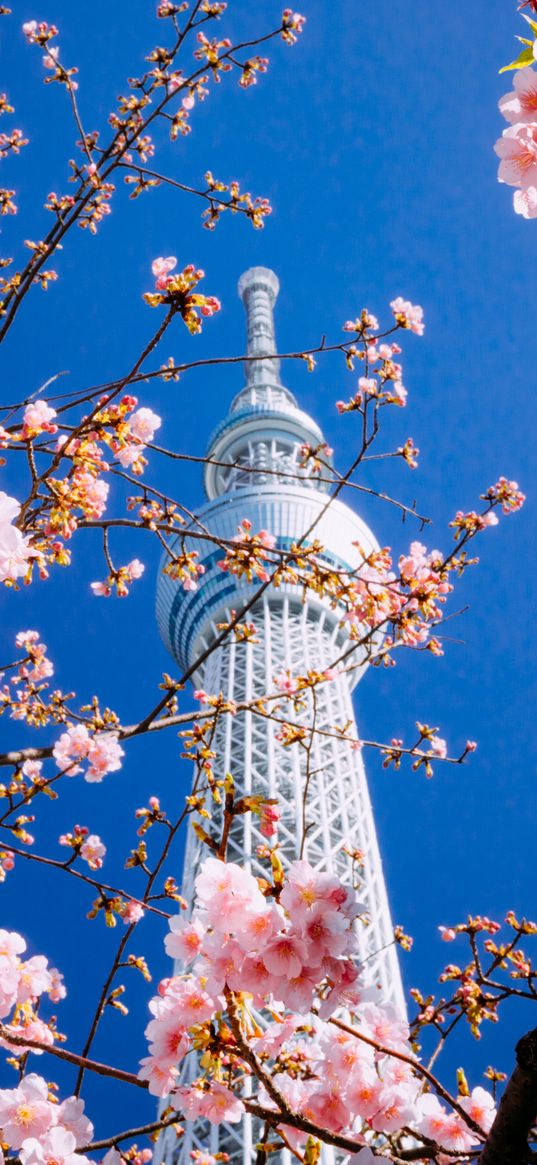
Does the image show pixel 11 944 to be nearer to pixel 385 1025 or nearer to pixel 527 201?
pixel 385 1025

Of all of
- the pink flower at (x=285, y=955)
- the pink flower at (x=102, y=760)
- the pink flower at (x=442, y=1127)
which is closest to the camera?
the pink flower at (x=285, y=955)

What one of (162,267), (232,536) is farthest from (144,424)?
(232,536)

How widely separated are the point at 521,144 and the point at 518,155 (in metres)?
0.02

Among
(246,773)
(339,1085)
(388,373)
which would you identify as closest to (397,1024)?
(339,1085)

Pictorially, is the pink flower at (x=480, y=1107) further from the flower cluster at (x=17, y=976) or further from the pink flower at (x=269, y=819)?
the flower cluster at (x=17, y=976)

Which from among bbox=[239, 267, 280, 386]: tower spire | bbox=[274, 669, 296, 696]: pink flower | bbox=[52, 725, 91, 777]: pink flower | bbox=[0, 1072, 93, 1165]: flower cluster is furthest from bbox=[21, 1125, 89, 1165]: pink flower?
bbox=[239, 267, 280, 386]: tower spire

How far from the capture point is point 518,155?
1729mm

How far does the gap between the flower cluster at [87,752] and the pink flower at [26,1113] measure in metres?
1.12

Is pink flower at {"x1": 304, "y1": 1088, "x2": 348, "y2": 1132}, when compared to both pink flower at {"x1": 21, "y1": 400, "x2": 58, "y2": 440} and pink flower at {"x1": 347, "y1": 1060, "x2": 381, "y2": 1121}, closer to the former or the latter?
pink flower at {"x1": 347, "y1": 1060, "x2": 381, "y2": 1121}

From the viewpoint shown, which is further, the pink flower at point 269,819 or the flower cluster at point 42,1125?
the flower cluster at point 42,1125

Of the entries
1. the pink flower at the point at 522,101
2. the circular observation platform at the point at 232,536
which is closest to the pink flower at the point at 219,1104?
the pink flower at the point at 522,101

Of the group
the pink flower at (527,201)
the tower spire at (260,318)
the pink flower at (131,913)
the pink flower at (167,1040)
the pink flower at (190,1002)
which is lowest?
the pink flower at (167,1040)

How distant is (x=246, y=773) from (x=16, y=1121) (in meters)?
25.2

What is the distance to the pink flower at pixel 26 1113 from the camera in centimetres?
226
